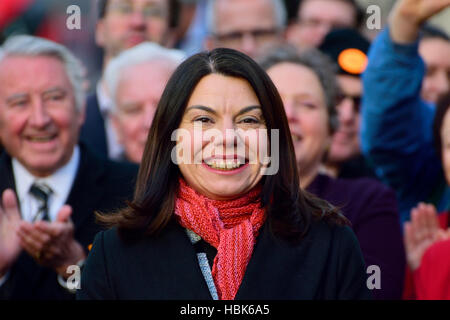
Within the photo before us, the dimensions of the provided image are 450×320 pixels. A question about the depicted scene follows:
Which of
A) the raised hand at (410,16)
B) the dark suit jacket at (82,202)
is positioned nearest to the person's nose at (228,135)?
the dark suit jacket at (82,202)

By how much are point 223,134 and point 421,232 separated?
5.41 ft

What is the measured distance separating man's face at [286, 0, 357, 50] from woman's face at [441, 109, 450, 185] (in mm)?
1804

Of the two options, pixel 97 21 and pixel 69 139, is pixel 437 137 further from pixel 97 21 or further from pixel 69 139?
pixel 97 21

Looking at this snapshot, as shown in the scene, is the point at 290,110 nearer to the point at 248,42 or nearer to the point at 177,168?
the point at 177,168

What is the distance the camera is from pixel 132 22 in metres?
5.30

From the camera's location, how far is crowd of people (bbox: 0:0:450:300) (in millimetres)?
2627

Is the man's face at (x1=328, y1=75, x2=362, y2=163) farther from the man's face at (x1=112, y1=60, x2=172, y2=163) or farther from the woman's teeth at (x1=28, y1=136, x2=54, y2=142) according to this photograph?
the woman's teeth at (x1=28, y1=136, x2=54, y2=142)

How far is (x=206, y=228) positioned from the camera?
265cm

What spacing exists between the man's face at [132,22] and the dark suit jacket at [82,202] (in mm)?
1294

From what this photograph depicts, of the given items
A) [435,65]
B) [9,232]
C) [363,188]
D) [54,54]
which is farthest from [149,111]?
[435,65]

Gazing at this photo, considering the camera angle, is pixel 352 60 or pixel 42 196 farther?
pixel 352 60

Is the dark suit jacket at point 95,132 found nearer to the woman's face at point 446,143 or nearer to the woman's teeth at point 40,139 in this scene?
the woman's teeth at point 40,139

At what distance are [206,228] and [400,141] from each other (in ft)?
6.01
